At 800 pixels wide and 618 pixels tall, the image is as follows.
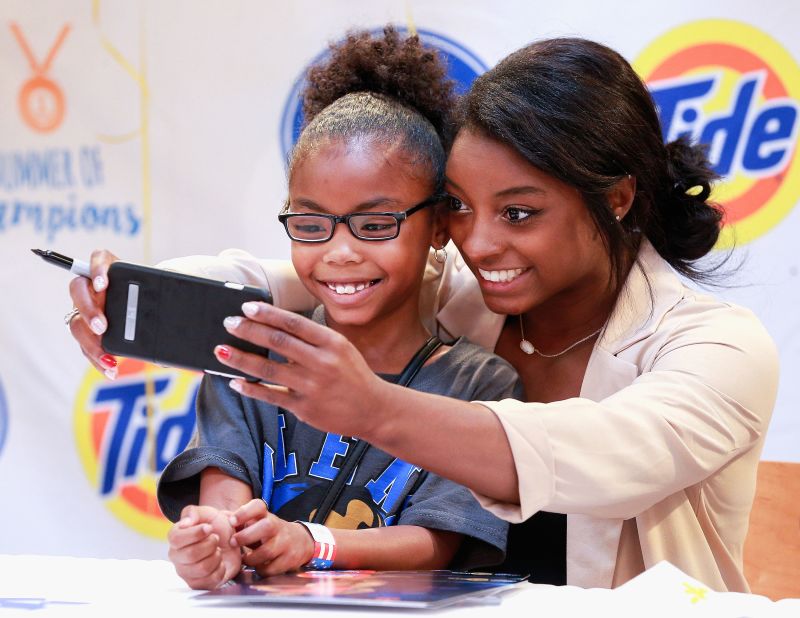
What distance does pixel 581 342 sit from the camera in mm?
1766

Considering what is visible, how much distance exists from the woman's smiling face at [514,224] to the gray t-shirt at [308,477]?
0.64 ft

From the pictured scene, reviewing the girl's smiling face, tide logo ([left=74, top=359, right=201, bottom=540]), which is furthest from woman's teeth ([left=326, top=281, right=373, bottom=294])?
tide logo ([left=74, top=359, right=201, bottom=540])

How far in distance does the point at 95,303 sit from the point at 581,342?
2.94ft

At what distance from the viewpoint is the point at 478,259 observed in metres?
1.58

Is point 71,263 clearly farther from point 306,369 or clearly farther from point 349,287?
point 349,287

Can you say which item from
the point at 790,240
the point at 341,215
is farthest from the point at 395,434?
the point at 790,240

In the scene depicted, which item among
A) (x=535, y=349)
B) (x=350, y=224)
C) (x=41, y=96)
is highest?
(x=41, y=96)

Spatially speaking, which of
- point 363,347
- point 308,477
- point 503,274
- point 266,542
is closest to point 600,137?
point 503,274

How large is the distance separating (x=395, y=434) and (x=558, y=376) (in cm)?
74

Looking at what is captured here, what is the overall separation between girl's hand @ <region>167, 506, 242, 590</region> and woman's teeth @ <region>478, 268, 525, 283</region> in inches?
24.9

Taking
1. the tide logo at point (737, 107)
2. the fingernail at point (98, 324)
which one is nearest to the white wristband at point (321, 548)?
the fingernail at point (98, 324)

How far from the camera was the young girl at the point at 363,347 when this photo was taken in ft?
4.56

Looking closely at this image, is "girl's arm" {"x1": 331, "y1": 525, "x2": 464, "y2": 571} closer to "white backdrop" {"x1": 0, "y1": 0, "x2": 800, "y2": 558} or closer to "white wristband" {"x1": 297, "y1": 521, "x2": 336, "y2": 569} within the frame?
"white wristband" {"x1": 297, "y1": 521, "x2": 336, "y2": 569}

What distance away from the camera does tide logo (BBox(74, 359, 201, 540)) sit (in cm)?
277
